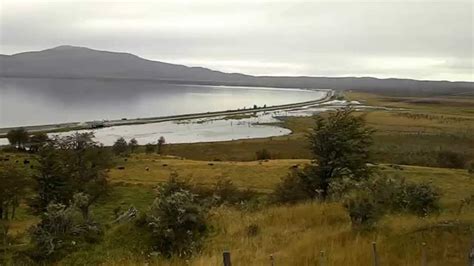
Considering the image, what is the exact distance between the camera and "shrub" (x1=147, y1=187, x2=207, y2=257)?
9678 mm

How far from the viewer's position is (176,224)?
10.0 meters

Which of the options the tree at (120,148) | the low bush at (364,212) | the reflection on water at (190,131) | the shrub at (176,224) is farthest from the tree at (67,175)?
the reflection on water at (190,131)

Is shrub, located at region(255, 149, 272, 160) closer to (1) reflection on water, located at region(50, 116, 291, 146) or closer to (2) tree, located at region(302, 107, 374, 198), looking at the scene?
(1) reflection on water, located at region(50, 116, 291, 146)

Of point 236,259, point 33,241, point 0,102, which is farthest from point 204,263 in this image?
point 0,102

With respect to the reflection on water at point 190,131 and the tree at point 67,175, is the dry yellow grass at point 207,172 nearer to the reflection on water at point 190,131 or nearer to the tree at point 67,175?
the tree at point 67,175

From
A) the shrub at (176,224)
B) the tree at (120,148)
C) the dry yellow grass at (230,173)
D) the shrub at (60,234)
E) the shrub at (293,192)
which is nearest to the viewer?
the shrub at (60,234)

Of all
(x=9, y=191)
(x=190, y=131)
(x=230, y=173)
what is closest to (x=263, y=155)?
(x=230, y=173)

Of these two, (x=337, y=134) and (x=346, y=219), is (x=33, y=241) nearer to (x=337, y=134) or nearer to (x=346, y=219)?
(x=346, y=219)

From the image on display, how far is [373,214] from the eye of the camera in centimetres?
870

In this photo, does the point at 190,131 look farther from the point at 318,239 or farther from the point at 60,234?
the point at 318,239

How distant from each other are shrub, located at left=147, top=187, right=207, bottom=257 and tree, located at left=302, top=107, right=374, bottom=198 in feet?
23.6

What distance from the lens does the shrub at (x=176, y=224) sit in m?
9.68

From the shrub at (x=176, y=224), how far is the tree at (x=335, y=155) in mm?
7204

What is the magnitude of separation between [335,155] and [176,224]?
8.79 metres
